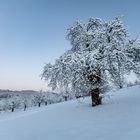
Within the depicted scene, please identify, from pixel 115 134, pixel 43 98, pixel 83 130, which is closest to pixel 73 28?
pixel 83 130

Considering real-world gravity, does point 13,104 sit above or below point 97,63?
below

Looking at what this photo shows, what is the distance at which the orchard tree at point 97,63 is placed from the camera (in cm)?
1803

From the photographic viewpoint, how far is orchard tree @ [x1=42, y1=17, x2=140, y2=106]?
1803 centimetres

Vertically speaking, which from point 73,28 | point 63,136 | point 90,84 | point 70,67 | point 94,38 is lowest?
point 63,136

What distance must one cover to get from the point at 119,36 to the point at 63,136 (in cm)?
1057

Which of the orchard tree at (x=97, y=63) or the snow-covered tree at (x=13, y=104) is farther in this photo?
the snow-covered tree at (x=13, y=104)

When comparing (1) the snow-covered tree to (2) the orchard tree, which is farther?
(1) the snow-covered tree

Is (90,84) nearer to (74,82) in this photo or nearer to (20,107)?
(74,82)

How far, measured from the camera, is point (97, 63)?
17.9 m

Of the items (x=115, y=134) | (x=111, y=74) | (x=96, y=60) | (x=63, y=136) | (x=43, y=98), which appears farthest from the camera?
(x=43, y=98)

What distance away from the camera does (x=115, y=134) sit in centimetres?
1045

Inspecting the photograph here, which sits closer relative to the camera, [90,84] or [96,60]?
[96,60]

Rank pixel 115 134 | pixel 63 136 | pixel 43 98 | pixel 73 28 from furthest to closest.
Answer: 1. pixel 43 98
2. pixel 73 28
3. pixel 63 136
4. pixel 115 134

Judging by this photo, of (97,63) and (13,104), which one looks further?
(13,104)
